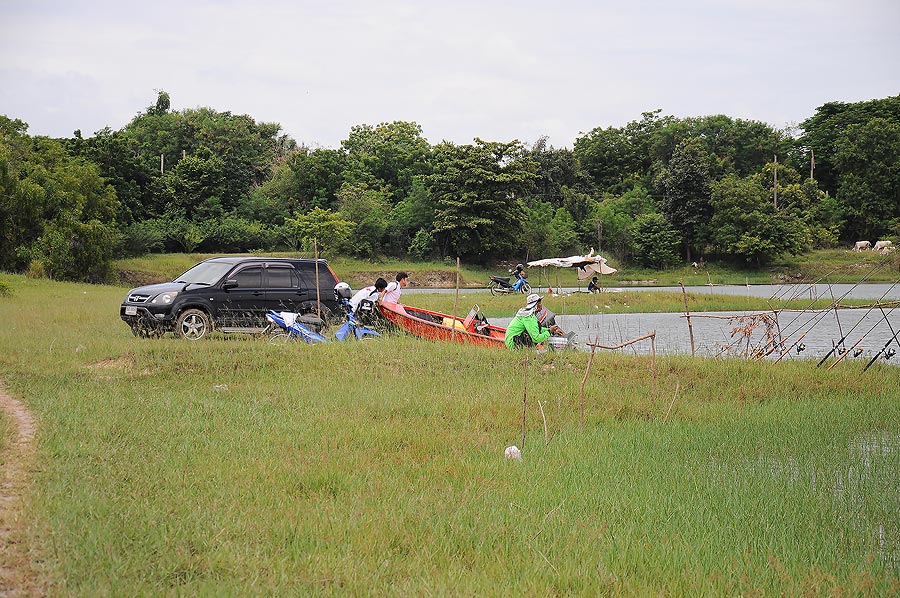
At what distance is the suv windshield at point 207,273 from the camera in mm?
15656

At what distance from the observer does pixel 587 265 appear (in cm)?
3650

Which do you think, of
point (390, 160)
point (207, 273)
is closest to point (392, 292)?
point (207, 273)

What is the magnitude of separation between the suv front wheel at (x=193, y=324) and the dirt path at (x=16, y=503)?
20.4 ft

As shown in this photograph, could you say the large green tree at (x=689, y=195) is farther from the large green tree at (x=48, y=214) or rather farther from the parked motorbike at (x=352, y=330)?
the parked motorbike at (x=352, y=330)

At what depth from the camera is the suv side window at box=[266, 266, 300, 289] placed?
16156 mm

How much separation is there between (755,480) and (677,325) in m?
18.9

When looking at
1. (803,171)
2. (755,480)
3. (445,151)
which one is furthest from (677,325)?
(803,171)

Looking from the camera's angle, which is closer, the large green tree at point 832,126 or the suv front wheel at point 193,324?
the suv front wheel at point 193,324

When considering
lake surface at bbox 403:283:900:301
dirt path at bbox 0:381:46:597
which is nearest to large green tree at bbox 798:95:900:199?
lake surface at bbox 403:283:900:301

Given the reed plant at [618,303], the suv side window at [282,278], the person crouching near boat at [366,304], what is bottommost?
the reed plant at [618,303]

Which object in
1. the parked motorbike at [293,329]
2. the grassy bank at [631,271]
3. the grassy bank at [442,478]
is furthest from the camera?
Result: the grassy bank at [631,271]

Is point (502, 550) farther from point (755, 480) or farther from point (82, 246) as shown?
point (82, 246)

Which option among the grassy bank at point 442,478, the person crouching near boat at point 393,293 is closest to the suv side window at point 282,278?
the person crouching near boat at point 393,293

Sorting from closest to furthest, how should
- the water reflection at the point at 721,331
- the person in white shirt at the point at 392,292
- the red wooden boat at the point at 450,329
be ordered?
1. the red wooden boat at the point at 450,329
2. the person in white shirt at the point at 392,292
3. the water reflection at the point at 721,331
